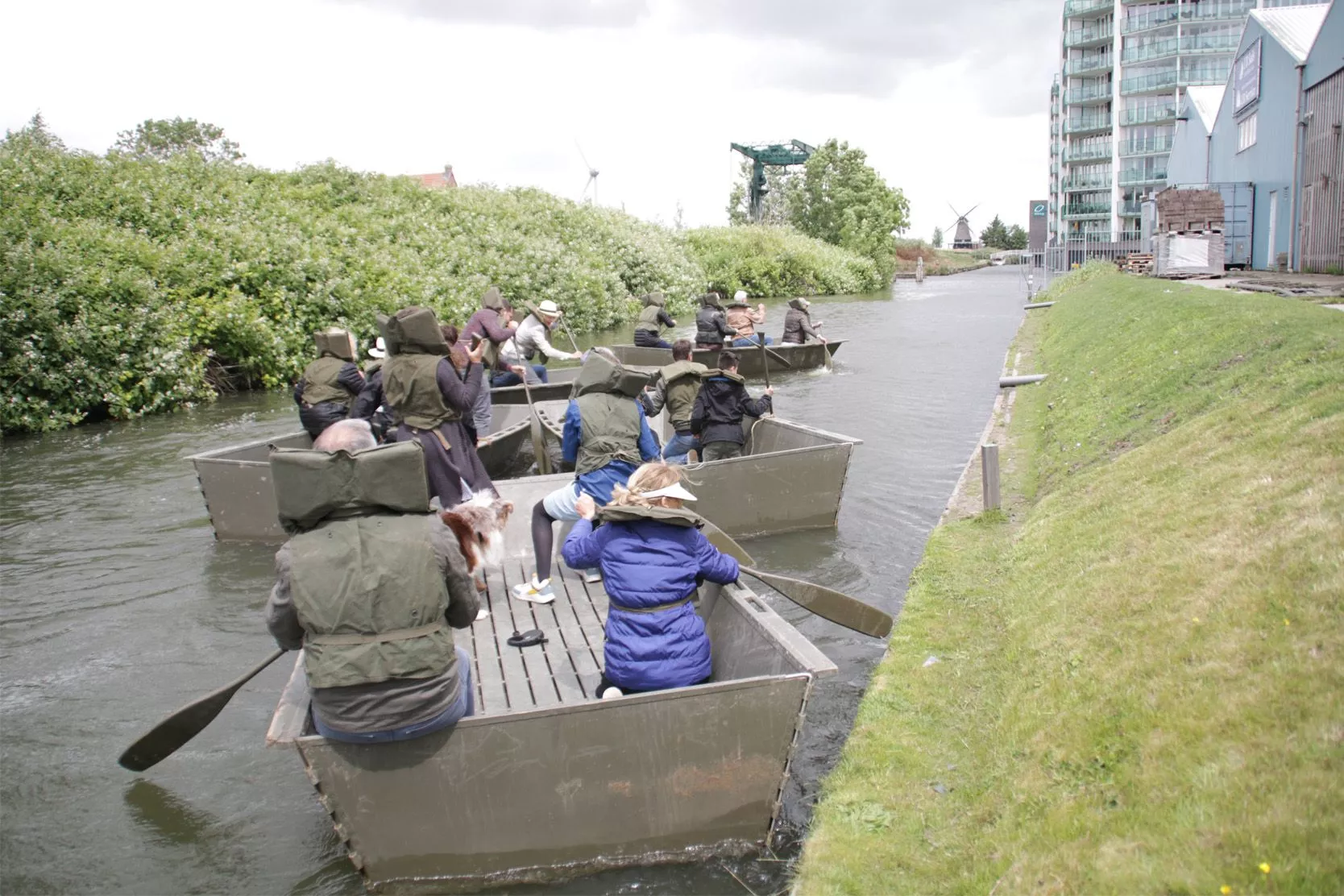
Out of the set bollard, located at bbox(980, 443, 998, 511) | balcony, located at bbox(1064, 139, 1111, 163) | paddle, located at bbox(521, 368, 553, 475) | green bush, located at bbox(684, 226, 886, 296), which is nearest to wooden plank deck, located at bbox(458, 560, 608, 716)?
bollard, located at bbox(980, 443, 998, 511)

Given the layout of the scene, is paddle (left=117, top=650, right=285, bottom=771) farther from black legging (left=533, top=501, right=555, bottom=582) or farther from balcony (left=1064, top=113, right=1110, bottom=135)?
balcony (left=1064, top=113, right=1110, bottom=135)

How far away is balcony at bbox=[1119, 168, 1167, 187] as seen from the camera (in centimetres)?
6931

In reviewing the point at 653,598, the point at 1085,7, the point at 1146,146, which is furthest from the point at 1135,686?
the point at 1085,7

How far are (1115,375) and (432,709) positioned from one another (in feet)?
35.9

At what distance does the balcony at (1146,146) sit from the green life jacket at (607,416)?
72.4 metres

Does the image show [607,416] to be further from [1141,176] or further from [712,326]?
[1141,176]

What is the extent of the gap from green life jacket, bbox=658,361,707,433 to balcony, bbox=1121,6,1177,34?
7253 centimetres

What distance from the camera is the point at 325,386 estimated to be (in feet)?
36.5

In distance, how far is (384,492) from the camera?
4137 mm

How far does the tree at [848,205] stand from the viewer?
81.1 metres

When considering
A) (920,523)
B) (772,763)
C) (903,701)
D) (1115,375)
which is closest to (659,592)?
(772,763)

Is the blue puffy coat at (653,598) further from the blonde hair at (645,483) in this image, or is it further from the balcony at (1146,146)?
the balcony at (1146,146)

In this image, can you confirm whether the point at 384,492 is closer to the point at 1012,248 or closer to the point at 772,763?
the point at 772,763

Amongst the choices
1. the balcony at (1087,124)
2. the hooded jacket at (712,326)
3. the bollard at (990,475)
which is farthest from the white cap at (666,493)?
the balcony at (1087,124)
